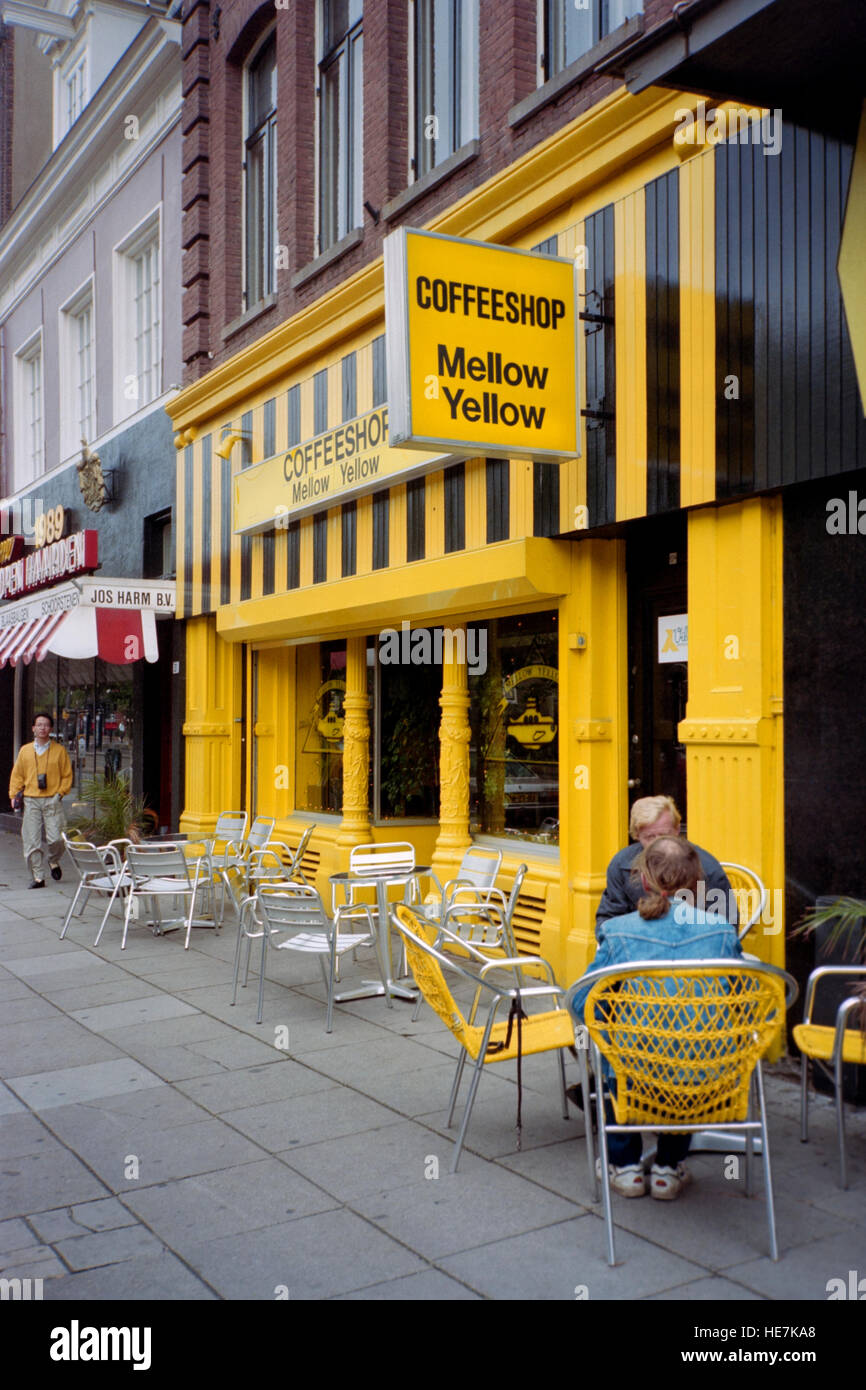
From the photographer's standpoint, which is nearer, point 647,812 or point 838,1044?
point 838,1044

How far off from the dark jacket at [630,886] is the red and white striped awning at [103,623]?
27.1 feet

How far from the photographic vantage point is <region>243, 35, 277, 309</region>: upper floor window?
40.0 feet

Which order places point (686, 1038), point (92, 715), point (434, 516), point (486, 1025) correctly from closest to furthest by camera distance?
point (686, 1038) < point (486, 1025) < point (434, 516) < point (92, 715)

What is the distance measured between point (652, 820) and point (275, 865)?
5.99 m

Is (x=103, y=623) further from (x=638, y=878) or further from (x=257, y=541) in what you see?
(x=638, y=878)

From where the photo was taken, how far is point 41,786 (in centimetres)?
1296

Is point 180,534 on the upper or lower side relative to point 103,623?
upper

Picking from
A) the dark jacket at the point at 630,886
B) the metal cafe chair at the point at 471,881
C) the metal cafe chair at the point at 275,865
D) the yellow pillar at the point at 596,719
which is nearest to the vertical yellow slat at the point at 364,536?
the metal cafe chair at the point at 275,865

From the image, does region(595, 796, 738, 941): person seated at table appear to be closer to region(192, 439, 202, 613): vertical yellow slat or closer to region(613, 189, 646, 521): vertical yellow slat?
region(613, 189, 646, 521): vertical yellow slat

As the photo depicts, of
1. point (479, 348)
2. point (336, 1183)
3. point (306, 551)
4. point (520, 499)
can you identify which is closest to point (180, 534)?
point (306, 551)

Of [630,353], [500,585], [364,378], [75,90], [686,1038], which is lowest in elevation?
[686,1038]

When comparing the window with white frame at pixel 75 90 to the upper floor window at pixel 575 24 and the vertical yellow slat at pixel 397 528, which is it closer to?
the vertical yellow slat at pixel 397 528
